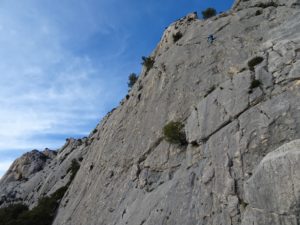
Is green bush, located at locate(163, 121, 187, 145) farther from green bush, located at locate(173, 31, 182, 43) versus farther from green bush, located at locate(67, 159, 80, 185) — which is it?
green bush, located at locate(67, 159, 80, 185)

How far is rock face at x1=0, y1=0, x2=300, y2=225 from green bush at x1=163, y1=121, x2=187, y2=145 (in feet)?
2.63

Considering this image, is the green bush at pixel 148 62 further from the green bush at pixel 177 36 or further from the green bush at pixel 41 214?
the green bush at pixel 41 214

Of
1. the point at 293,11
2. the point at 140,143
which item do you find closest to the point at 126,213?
the point at 140,143

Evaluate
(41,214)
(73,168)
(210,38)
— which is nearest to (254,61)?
(210,38)

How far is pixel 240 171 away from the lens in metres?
21.7

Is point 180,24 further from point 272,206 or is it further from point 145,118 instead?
point 272,206

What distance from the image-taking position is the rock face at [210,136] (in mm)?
20219

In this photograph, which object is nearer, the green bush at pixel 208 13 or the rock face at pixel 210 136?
the rock face at pixel 210 136

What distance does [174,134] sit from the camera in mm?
30797

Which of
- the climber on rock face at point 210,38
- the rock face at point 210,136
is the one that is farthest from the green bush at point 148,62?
the climber on rock face at point 210,38

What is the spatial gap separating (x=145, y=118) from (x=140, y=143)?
3855 millimetres

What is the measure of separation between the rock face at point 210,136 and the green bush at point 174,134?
802 millimetres

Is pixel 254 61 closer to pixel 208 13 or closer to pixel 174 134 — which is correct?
pixel 174 134

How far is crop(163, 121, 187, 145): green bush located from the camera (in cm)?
3056
